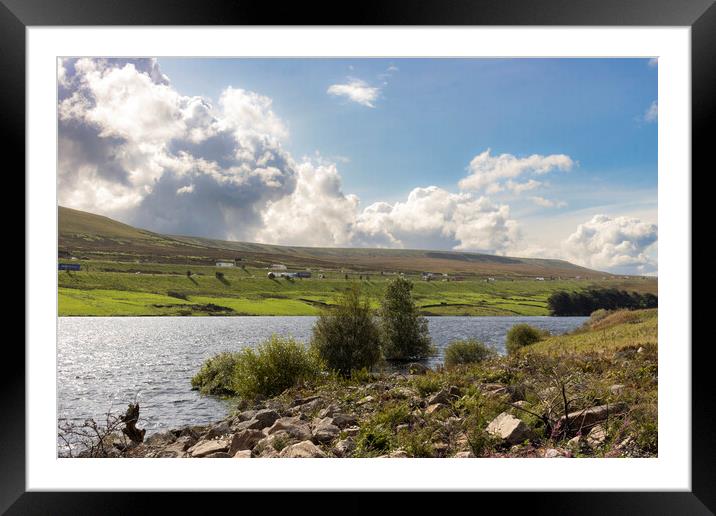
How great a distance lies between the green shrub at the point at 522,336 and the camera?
11249 mm

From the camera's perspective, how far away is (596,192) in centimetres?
1797

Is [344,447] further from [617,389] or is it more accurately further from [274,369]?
[274,369]

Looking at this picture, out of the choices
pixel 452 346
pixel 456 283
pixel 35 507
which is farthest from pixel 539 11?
pixel 456 283

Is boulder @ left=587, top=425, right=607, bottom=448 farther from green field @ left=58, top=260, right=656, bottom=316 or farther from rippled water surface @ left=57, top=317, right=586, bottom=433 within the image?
green field @ left=58, top=260, right=656, bottom=316

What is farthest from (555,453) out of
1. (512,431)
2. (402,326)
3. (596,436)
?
(402,326)

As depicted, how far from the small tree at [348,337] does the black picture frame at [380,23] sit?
7.58 m

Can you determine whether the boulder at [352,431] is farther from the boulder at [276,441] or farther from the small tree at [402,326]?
the small tree at [402,326]

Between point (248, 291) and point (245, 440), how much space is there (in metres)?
15.8

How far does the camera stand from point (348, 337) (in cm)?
998

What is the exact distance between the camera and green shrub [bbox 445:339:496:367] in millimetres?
10445

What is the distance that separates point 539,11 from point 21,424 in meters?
2.98

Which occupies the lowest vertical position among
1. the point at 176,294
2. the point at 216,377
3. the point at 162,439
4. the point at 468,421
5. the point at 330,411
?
the point at 216,377

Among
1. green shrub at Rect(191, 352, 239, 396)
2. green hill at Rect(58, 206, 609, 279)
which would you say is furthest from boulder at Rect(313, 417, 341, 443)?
green hill at Rect(58, 206, 609, 279)

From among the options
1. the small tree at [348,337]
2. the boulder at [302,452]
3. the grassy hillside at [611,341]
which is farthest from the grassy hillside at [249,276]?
the boulder at [302,452]
